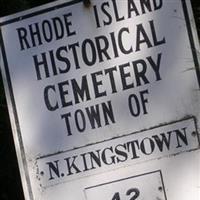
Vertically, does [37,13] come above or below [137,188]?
above

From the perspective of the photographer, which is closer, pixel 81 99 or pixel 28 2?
pixel 81 99

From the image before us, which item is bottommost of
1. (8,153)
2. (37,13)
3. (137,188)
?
(137,188)

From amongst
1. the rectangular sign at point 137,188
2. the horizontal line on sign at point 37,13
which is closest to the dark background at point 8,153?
the horizontal line on sign at point 37,13

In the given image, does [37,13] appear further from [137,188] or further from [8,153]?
[8,153]

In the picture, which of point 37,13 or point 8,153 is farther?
point 8,153

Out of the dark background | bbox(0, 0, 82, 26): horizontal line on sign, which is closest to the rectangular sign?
bbox(0, 0, 82, 26): horizontal line on sign

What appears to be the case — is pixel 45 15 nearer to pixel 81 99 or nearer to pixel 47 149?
pixel 81 99

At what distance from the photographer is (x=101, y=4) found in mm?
1787

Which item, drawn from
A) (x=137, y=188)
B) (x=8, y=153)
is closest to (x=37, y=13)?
(x=137, y=188)

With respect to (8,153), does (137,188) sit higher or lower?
lower

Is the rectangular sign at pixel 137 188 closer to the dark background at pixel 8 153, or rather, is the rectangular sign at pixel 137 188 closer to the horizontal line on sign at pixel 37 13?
the horizontal line on sign at pixel 37 13

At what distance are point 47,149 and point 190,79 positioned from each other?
499 mm

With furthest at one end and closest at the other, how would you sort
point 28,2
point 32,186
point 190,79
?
1. point 28,2
2. point 32,186
3. point 190,79

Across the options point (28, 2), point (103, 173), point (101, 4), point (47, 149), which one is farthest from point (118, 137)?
point (28, 2)
